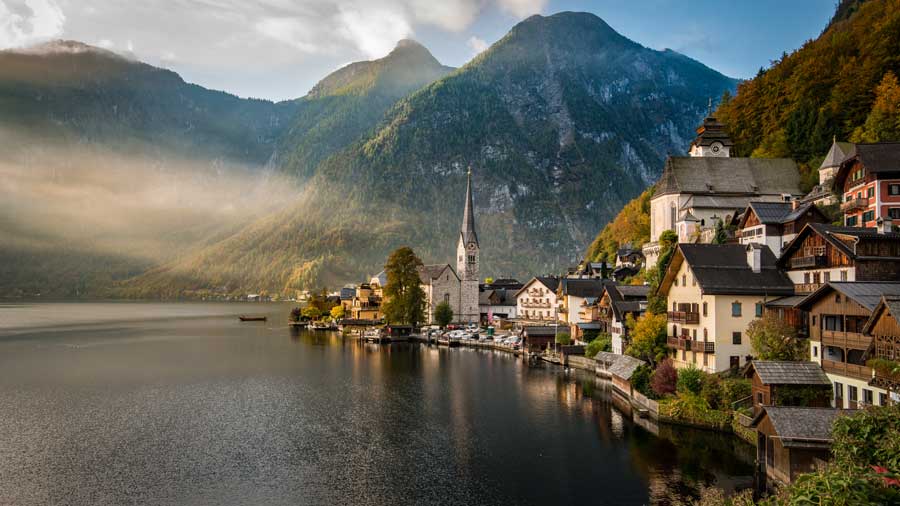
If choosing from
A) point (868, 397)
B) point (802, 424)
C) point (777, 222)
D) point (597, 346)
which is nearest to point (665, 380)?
point (868, 397)

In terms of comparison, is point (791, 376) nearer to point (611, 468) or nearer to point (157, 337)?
point (611, 468)

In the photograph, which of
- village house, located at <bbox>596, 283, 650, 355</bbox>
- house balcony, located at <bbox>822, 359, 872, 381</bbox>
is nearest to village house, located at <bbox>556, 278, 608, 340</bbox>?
village house, located at <bbox>596, 283, 650, 355</bbox>

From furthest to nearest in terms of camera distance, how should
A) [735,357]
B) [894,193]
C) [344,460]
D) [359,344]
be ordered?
[359,344], [894,193], [735,357], [344,460]

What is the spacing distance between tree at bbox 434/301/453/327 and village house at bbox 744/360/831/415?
8503 cm

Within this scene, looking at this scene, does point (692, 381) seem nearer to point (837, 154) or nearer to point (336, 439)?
point (336, 439)

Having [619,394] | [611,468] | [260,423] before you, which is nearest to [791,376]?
[611,468]

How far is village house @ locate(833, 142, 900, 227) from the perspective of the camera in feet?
164

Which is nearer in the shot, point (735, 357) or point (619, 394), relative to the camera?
point (735, 357)

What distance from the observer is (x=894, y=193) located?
4988 centimetres

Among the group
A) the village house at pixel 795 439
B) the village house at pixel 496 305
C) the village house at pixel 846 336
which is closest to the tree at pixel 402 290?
the village house at pixel 496 305

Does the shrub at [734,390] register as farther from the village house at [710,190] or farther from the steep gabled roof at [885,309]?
the village house at [710,190]

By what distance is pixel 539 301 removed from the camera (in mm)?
110312

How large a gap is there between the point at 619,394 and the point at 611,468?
2063cm

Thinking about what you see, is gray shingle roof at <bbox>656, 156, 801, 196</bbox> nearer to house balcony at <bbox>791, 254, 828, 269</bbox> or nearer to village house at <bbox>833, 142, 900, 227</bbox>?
village house at <bbox>833, 142, 900, 227</bbox>
